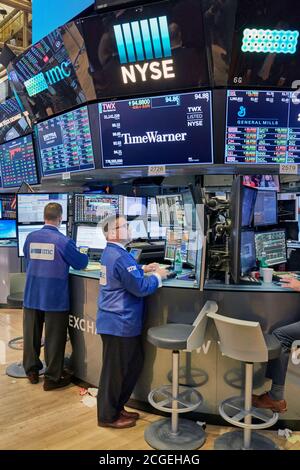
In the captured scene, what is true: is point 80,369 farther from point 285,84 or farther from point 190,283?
point 285,84

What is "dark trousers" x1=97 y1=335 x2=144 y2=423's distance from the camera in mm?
2754

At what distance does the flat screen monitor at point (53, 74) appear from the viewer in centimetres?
352

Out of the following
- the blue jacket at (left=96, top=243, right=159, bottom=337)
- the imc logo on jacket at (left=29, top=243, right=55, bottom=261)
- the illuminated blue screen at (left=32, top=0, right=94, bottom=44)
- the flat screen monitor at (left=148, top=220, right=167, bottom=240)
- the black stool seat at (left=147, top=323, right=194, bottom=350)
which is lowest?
the black stool seat at (left=147, top=323, right=194, bottom=350)

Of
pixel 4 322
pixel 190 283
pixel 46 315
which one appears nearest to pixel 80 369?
pixel 46 315

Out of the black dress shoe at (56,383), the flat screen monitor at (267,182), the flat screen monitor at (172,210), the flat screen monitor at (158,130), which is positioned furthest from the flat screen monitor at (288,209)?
the black dress shoe at (56,383)

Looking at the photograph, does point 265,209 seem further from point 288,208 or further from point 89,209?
point 89,209

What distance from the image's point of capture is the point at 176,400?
101 inches

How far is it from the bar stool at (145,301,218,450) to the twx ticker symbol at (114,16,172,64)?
6.53 ft

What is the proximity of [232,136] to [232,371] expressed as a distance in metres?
1.84

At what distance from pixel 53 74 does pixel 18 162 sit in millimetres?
2322

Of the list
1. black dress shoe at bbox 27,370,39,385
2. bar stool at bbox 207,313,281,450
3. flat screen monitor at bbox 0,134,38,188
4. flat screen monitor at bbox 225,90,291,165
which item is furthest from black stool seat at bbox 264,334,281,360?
flat screen monitor at bbox 0,134,38,188

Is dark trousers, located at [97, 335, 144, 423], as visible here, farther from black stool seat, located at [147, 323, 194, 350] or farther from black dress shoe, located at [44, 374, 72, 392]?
black dress shoe, located at [44, 374, 72, 392]

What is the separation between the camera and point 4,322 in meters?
5.43
